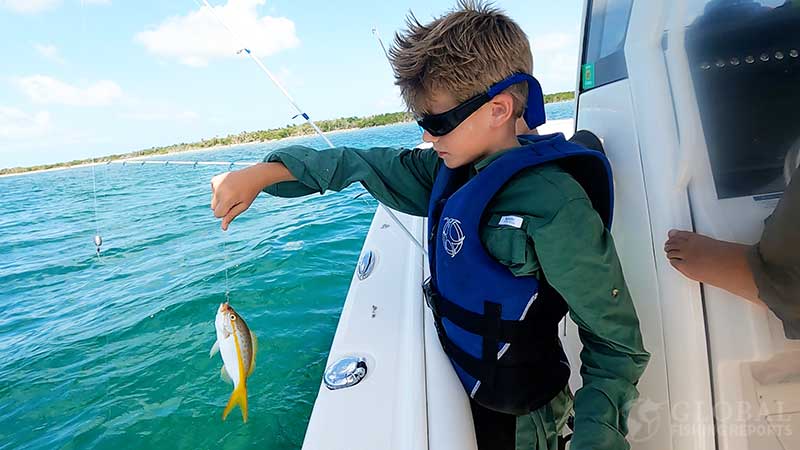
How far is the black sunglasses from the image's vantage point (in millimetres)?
1244

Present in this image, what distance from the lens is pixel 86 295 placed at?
19.3 ft

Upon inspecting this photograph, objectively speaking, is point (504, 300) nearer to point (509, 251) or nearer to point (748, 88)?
point (509, 251)

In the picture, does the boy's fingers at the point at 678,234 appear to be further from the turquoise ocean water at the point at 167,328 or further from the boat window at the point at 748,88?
the turquoise ocean water at the point at 167,328

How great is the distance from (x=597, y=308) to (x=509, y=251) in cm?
27

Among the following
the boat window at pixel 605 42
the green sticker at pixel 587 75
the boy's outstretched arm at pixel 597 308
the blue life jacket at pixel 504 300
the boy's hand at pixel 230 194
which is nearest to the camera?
the boy's outstretched arm at pixel 597 308

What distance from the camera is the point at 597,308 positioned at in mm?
1090

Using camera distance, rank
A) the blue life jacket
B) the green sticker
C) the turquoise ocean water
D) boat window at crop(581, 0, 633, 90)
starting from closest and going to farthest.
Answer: the blue life jacket < boat window at crop(581, 0, 633, 90) < the green sticker < the turquoise ocean water

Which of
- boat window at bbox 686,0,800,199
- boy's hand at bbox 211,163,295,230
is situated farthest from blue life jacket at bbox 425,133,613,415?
boy's hand at bbox 211,163,295,230

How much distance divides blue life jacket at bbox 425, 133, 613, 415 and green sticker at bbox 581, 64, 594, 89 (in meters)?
0.70

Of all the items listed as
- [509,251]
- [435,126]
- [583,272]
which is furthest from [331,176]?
[583,272]

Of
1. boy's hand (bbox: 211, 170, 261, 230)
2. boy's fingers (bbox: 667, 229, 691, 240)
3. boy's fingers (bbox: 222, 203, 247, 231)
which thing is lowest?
boy's fingers (bbox: 667, 229, 691, 240)

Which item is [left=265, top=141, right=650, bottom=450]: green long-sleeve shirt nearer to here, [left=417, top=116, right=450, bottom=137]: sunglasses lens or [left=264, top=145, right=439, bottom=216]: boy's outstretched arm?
[left=417, top=116, right=450, bottom=137]: sunglasses lens

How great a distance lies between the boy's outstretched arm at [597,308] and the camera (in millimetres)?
1071

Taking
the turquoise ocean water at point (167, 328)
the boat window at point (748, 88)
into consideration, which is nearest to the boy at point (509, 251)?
the boat window at point (748, 88)
